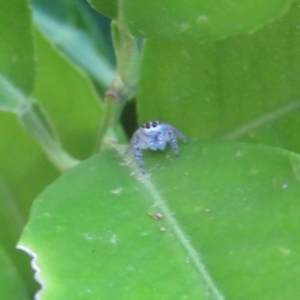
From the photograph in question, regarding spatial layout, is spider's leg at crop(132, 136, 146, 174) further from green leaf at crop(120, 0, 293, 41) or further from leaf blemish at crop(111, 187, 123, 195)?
green leaf at crop(120, 0, 293, 41)

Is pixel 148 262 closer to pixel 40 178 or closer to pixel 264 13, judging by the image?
pixel 264 13

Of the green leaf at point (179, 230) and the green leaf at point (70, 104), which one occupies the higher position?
the green leaf at point (179, 230)

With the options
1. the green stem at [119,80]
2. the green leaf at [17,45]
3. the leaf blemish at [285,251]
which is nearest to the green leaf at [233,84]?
the green stem at [119,80]

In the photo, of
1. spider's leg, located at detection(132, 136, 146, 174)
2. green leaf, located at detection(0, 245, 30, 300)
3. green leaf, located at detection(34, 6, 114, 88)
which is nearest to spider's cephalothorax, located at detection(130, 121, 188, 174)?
spider's leg, located at detection(132, 136, 146, 174)

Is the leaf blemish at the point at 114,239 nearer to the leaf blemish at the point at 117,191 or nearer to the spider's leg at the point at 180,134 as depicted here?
the leaf blemish at the point at 117,191

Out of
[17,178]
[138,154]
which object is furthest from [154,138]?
[17,178]

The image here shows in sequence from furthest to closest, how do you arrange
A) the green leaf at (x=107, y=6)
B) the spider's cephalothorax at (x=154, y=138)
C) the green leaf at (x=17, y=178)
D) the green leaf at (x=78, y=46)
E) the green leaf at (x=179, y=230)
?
the green leaf at (x=78, y=46) → the green leaf at (x=17, y=178) → the spider's cephalothorax at (x=154, y=138) → the green leaf at (x=107, y=6) → the green leaf at (x=179, y=230)
